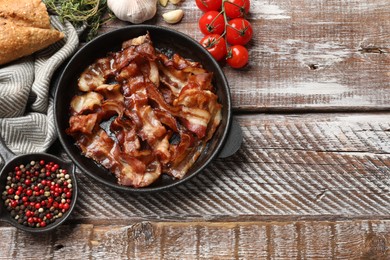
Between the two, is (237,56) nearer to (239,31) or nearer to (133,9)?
(239,31)

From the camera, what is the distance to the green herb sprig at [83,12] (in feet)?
7.73

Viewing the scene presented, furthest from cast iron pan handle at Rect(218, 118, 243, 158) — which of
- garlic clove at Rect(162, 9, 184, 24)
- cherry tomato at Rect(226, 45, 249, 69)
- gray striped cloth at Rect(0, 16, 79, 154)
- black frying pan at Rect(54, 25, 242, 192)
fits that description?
gray striped cloth at Rect(0, 16, 79, 154)

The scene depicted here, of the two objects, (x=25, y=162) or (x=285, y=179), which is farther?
(x=285, y=179)

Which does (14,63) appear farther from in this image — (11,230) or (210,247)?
(210,247)

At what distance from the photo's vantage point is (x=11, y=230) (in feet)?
7.82

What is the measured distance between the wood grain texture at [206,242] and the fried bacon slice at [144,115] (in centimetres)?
26

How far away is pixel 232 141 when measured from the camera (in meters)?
2.28

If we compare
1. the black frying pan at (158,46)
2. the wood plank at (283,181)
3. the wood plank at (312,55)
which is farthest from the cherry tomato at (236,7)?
the wood plank at (283,181)

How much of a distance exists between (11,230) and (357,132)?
139cm

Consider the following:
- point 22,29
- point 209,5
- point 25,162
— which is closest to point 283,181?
point 209,5

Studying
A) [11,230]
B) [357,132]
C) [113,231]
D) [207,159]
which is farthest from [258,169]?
[11,230]

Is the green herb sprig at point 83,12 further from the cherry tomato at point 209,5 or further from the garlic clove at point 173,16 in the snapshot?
the cherry tomato at point 209,5

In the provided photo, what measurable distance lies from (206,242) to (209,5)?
2.99 ft

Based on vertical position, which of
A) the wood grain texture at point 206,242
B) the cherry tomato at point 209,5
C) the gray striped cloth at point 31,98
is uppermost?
the cherry tomato at point 209,5
